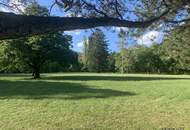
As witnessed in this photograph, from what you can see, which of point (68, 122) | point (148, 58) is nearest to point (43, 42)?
point (68, 122)

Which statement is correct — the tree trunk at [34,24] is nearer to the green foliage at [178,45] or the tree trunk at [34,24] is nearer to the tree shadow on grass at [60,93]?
the green foliage at [178,45]

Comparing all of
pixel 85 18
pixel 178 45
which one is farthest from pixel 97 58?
pixel 85 18

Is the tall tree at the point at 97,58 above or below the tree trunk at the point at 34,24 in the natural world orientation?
above

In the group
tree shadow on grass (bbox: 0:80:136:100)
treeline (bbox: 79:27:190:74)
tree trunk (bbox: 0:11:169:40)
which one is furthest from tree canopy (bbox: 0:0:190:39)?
treeline (bbox: 79:27:190:74)

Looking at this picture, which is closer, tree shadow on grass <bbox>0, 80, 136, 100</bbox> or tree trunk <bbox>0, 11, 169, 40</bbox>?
tree trunk <bbox>0, 11, 169, 40</bbox>

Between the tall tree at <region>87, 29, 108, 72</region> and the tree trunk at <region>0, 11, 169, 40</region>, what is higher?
the tall tree at <region>87, 29, 108, 72</region>

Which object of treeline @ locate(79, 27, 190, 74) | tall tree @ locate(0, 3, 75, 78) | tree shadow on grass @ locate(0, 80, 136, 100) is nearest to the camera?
tree shadow on grass @ locate(0, 80, 136, 100)

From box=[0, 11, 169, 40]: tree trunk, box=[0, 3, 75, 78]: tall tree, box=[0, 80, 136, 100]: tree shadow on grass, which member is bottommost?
box=[0, 80, 136, 100]: tree shadow on grass

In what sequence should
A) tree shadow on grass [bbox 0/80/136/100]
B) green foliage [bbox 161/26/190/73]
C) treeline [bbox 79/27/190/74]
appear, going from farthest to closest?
1. treeline [bbox 79/27/190/74]
2. tree shadow on grass [bbox 0/80/136/100]
3. green foliage [bbox 161/26/190/73]

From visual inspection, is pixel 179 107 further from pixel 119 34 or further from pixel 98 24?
pixel 98 24

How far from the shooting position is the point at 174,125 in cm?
1218

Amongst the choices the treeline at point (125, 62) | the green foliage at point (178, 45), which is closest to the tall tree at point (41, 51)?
the green foliage at point (178, 45)

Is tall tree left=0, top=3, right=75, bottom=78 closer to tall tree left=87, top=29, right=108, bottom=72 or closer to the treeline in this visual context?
the treeline

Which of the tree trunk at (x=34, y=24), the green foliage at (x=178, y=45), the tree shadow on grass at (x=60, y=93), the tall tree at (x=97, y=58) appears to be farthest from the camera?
the tall tree at (x=97, y=58)
